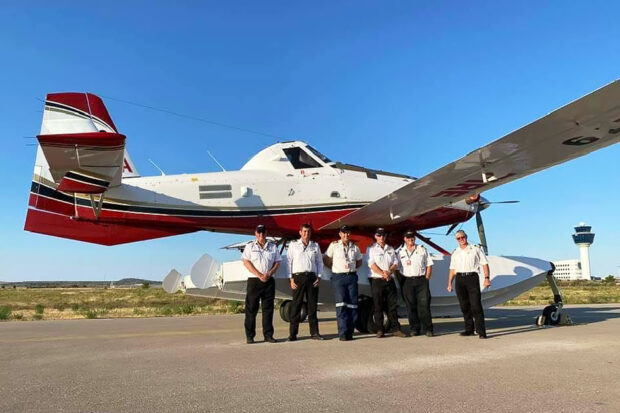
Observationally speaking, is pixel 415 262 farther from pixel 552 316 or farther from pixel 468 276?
pixel 552 316

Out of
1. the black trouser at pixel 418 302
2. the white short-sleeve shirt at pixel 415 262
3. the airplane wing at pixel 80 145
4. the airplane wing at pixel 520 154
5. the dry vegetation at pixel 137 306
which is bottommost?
the dry vegetation at pixel 137 306

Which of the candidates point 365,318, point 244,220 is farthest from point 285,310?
point 365,318

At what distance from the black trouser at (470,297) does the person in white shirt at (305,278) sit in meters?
2.40

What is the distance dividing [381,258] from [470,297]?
1.58m

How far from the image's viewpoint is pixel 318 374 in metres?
4.55

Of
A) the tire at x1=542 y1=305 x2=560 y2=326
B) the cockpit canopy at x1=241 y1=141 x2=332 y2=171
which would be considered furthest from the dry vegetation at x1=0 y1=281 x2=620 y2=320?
the tire at x1=542 y1=305 x2=560 y2=326

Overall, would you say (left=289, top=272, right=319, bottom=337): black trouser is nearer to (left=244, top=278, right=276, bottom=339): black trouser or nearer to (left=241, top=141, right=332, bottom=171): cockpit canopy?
(left=244, top=278, right=276, bottom=339): black trouser

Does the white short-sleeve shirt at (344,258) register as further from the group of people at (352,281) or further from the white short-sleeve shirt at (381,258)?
the white short-sleeve shirt at (381,258)

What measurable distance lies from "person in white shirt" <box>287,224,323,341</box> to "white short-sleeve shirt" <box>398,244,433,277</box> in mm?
1585

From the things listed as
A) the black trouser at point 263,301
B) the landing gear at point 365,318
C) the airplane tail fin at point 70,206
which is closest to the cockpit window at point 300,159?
the airplane tail fin at point 70,206

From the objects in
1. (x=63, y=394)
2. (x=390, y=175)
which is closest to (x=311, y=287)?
(x=63, y=394)

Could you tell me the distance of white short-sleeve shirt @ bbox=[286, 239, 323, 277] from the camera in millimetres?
7547

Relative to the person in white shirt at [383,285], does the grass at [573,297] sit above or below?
below

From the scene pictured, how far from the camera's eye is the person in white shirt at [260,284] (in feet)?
23.5
